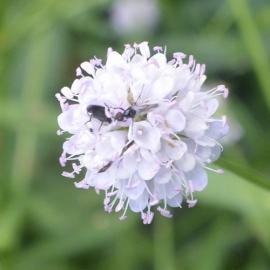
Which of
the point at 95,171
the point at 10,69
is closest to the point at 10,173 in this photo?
the point at 10,69

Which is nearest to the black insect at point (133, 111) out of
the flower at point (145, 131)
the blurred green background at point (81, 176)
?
the flower at point (145, 131)

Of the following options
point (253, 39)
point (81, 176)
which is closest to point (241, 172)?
point (253, 39)

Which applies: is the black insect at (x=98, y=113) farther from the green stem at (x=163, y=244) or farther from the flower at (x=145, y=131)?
the green stem at (x=163, y=244)

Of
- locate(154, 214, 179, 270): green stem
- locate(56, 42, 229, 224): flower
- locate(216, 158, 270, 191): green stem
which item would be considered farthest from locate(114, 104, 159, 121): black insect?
locate(154, 214, 179, 270): green stem

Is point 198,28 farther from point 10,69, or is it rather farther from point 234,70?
point 10,69

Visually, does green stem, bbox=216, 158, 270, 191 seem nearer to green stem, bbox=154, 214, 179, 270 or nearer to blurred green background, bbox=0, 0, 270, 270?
blurred green background, bbox=0, 0, 270, 270
